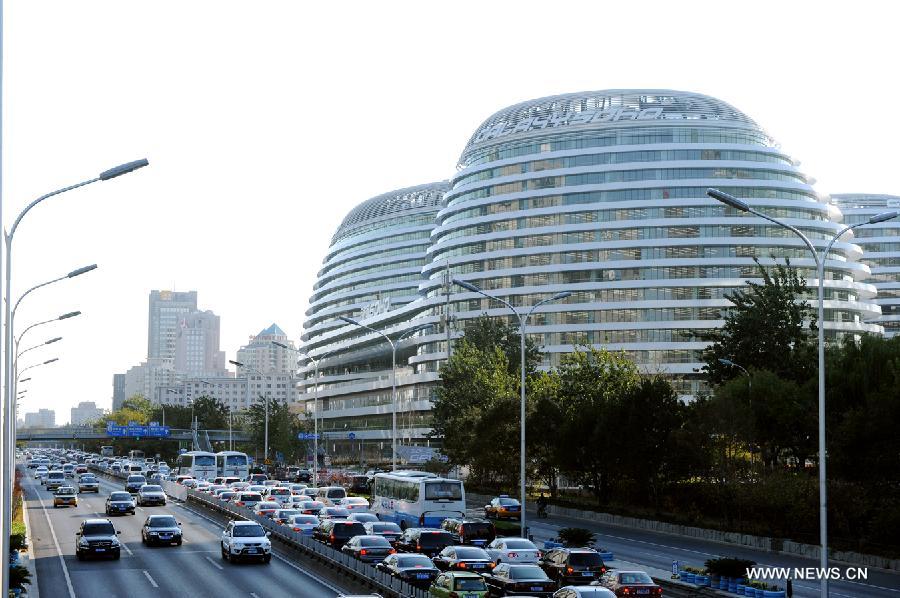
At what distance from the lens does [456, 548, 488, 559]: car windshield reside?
3688 centimetres

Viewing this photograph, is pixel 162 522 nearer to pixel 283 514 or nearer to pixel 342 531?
pixel 342 531

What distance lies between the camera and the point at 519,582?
3278cm

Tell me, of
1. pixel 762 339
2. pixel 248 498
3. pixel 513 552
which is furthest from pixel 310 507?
pixel 762 339

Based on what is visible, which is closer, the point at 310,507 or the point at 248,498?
the point at 310,507

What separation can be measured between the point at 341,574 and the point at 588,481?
39.4 m

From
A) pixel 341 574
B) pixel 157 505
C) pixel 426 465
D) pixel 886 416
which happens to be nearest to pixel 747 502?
pixel 886 416

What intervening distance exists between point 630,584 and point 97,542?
22.0 m

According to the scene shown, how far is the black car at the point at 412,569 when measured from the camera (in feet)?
112

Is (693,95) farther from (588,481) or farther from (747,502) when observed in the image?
(747,502)

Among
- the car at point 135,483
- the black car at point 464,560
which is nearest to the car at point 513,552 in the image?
the black car at point 464,560

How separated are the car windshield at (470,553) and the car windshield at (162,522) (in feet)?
56.8

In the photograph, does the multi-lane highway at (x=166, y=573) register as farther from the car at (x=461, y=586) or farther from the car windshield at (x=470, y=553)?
the car at (x=461, y=586)

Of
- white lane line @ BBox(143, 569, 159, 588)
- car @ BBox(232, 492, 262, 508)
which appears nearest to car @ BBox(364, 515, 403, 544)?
white lane line @ BBox(143, 569, 159, 588)

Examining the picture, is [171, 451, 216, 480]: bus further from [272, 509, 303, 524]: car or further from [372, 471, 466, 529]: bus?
[372, 471, 466, 529]: bus
